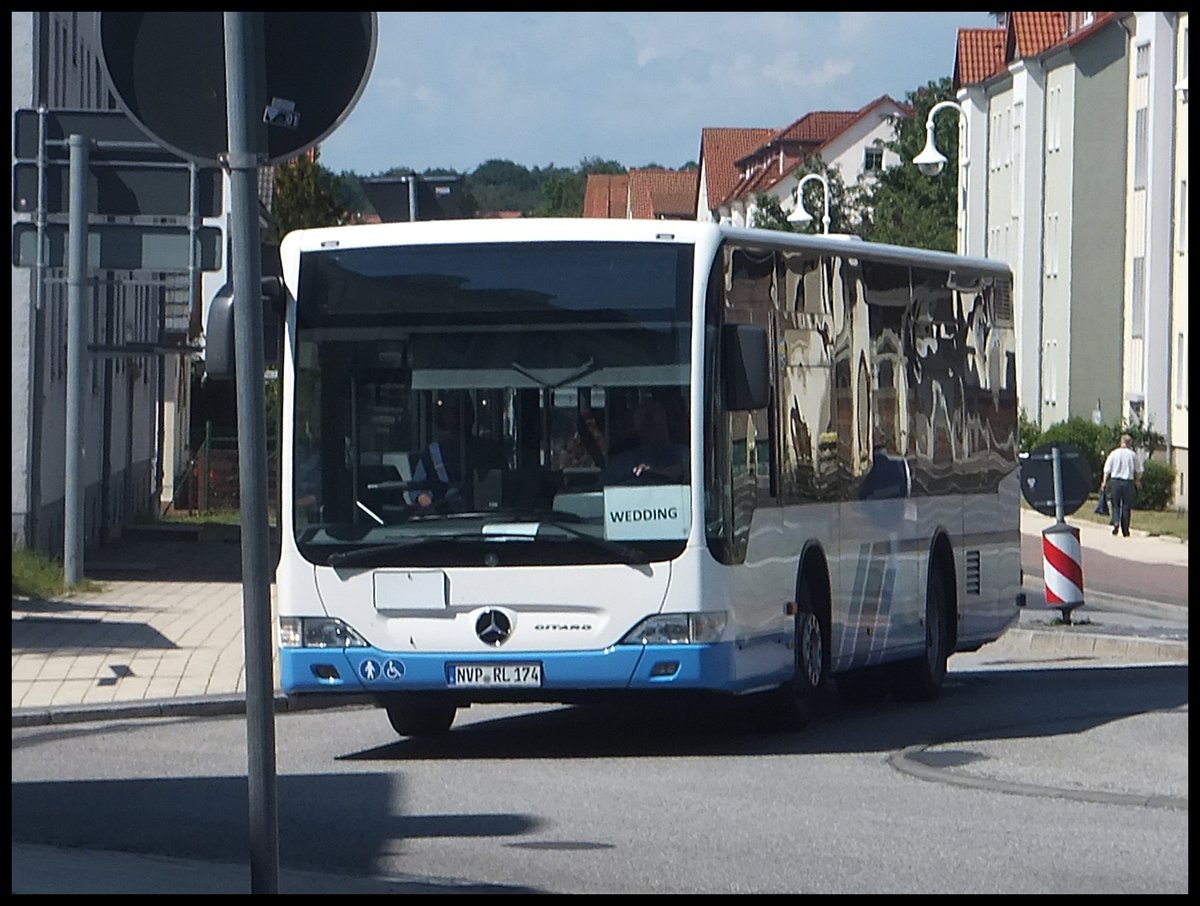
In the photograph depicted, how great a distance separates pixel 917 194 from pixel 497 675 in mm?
87702

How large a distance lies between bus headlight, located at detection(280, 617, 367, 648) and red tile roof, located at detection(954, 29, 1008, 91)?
65.4 m

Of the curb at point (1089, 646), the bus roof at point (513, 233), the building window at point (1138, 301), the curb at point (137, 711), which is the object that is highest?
the building window at point (1138, 301)

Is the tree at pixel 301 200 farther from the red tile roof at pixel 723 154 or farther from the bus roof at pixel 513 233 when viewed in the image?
the red tile roof at pixel 723 154

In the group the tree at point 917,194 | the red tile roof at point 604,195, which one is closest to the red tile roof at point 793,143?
the tree at point 917,194

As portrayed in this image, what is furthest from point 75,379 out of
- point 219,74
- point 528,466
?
point 219,74

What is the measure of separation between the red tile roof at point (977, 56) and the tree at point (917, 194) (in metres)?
11.9

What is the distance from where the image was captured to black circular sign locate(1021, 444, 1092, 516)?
72.8 ft

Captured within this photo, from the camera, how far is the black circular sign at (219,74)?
6.01 m

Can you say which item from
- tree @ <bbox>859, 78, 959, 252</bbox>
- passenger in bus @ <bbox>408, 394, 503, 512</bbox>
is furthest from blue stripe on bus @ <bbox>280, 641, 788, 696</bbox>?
tree @ <bbox>859, 78, 959, 252</bbox>

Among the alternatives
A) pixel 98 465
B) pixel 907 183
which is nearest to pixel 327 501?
pixel 98 465

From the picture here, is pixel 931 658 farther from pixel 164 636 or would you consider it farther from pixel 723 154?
pixel 723 154

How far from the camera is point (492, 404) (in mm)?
12391

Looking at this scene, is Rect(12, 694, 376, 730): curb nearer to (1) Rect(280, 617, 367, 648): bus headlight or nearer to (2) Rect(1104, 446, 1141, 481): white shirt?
(1) Rect(280, 617, 367, 648): bus headlight

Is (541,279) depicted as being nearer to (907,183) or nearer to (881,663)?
(881,663)
